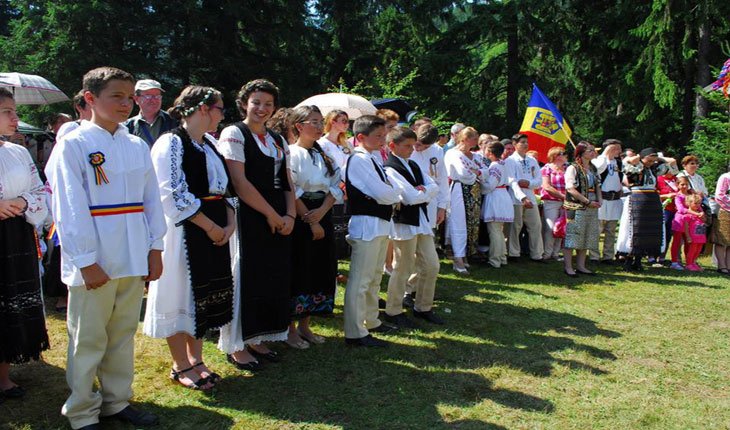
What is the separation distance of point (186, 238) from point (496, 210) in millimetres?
5677

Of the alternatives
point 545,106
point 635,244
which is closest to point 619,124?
point 545,106

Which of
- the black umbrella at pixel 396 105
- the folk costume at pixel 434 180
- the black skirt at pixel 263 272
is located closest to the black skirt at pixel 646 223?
the folk costume at pixel 434 180

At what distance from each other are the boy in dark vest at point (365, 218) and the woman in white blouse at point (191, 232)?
3.92ft

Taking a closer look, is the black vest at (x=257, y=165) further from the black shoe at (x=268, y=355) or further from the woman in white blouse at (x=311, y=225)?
the black shoe at (x=268, y=355)

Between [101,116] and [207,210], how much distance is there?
90 centimetres

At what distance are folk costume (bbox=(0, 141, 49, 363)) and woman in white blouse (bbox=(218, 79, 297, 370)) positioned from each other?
1.19 metres

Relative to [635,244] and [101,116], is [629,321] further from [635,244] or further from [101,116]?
[101,116]

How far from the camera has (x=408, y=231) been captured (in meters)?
5.15

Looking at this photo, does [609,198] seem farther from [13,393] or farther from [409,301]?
[13,393]

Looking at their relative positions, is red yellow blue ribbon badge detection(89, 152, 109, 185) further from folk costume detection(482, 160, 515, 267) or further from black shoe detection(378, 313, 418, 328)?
folk costume detection(482, 160, 515, 267)

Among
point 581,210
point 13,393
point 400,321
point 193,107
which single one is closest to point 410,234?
point 400,321

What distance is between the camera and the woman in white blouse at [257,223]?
3934mm

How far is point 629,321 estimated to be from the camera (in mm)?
5844

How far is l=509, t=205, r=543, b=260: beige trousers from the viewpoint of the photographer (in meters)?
8.88
